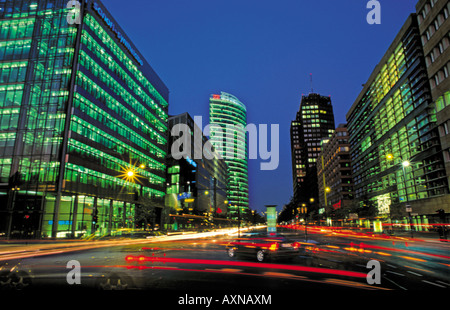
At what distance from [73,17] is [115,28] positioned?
12.2 meters

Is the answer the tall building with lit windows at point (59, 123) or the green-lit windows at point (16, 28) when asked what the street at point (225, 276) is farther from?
the green-lit windows at point (16, 28)

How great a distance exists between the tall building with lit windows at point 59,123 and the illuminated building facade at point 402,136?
1850 inches

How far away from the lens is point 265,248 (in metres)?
15.1

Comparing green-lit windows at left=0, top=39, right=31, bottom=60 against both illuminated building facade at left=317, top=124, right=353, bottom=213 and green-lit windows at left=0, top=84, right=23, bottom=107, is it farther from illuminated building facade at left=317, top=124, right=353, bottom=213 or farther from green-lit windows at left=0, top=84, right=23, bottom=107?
illuminated building facade at left=317, top=124, right=353, bottom=213

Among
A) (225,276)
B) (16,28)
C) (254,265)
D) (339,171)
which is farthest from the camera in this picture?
(339,171)

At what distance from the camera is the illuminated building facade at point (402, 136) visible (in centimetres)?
5038

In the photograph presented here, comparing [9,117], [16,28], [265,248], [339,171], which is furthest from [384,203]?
[16,28]

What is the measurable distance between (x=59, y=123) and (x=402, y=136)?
6813cm

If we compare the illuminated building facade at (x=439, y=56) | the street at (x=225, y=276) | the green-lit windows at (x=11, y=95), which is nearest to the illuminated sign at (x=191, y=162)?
the green-lit windows at (x=11, y=95)

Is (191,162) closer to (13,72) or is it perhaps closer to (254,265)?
(13,72)

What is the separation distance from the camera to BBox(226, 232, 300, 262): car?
15109 mm

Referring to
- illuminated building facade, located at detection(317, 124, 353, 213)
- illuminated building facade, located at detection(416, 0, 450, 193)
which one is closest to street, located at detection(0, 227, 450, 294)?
illuminated building facade, located at detection(416, 0, 450, 193)

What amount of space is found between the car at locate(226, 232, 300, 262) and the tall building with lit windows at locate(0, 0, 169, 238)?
23251 millimetres

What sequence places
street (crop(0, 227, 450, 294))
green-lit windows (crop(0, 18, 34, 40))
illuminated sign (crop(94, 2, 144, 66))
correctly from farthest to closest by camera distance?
illuminated sign (crop(94, 2, 144, 66)) < green-lit windows (crop(0, 18, 34, 40)) < street (crop(0, 227, 450, 294))
